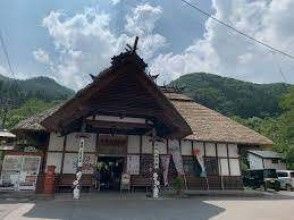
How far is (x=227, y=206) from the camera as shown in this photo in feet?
50.7

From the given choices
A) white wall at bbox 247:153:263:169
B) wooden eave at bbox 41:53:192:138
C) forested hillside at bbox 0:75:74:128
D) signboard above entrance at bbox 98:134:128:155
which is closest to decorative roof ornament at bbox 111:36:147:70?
wooden eave at bbox 41:53:192:138

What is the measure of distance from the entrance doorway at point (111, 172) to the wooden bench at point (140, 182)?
1.34m

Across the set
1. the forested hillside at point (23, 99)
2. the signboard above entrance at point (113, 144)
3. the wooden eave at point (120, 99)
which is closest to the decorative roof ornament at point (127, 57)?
the wooden eave at point (120, 99)

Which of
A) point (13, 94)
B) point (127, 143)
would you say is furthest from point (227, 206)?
point (13, 94)

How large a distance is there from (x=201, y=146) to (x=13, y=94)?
79.1 meters

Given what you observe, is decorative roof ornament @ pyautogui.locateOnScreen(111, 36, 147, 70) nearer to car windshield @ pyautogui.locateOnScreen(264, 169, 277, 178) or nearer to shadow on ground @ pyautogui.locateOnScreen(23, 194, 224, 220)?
shadow on ground @ pyautogui.locateOnScreen(23, 194, 224, 220)

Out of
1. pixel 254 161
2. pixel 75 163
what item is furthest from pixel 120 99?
pixel 254 161

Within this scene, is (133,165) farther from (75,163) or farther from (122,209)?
(122,209)

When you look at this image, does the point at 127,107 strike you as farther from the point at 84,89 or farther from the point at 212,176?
the point at 212,176

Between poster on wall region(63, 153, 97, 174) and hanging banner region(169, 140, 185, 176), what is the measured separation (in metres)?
4.95

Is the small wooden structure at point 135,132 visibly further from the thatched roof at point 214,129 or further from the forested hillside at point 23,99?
the forested hillside at point 23,99

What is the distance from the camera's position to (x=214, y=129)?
2397 centimetres

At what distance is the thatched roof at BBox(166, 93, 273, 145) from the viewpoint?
22.9 metres

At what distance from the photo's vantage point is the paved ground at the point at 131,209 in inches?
476
